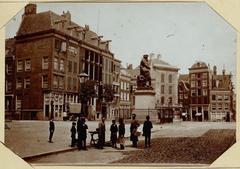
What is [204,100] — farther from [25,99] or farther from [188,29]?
[25,99]

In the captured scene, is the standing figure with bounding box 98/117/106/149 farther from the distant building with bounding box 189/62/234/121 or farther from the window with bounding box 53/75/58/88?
the distant building with bounding box 189/62/234/121

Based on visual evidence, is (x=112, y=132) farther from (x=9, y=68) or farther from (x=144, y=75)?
(x=9, y=68)

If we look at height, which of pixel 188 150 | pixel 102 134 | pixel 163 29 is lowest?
pixel 188 150

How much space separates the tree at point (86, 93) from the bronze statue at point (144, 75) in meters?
0.40

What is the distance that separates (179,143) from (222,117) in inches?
16.4

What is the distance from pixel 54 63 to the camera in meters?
5.13

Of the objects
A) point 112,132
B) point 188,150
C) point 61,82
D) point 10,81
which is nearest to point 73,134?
point 112,132

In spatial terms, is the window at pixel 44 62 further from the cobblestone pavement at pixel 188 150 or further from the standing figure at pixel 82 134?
the cobblestone pavement at pixel 188 150

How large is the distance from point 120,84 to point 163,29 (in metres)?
0.59

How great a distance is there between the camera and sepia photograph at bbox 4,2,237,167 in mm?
4984

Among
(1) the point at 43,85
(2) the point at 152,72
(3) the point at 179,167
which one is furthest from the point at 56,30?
(3) the point at 179,167

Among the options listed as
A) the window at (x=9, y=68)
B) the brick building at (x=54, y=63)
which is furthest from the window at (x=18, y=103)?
the window at (x=9, y=68)

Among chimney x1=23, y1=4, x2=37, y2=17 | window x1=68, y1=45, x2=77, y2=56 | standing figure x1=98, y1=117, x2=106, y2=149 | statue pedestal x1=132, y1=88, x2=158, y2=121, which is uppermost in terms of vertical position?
chimney x1=23, y1=4, x2=37, y2=17

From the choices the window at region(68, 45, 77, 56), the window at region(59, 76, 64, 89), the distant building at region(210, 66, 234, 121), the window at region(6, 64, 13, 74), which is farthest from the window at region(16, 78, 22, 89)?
the distant building at region(210, 66, 234, 121)
